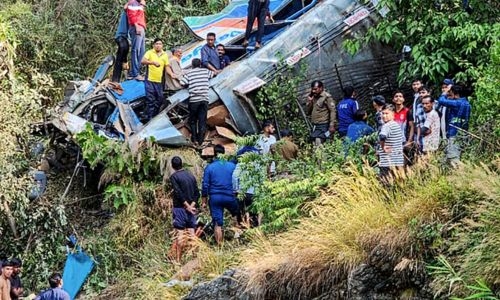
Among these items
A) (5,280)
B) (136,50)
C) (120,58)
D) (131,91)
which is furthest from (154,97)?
(5,280)

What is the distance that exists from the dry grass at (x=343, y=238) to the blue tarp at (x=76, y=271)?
448cm

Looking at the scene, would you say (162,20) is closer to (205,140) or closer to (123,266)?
(205,140)

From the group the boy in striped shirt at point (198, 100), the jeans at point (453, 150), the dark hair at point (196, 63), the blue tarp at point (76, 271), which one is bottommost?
the blue tarp at point (76, 271)

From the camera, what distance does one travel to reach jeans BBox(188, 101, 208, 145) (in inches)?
551

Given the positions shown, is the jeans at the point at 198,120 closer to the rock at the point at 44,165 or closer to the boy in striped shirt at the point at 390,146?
the rock at the point at 44,165

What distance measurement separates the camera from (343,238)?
27.2 ft

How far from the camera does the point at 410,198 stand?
27.1 feet

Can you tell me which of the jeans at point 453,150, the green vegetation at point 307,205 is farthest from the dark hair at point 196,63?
the jeans at point 453,150

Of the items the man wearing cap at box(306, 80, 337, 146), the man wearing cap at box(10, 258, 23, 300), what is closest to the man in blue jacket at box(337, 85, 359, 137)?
→ the man wearing cap at box(306, 80, 337, 146)

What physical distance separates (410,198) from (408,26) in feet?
17.9

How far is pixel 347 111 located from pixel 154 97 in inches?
143

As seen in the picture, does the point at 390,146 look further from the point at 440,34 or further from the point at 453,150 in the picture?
the point at 440,34

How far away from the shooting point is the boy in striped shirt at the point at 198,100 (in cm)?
1388

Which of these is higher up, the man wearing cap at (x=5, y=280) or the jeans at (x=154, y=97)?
the jeans at (x=154, y=97)
